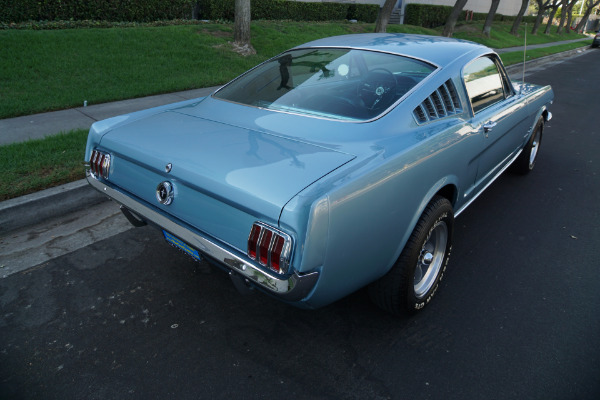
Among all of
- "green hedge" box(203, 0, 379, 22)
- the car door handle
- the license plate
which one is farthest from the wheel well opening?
"green hedge" box(203, 0, 379, 22)

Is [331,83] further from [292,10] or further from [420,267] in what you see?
[292,10]

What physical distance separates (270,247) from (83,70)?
7524 mm

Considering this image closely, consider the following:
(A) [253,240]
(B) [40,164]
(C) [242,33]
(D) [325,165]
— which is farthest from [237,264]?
(C) [242,33]

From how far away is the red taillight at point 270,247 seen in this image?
5.98ft

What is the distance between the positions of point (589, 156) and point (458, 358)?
4.94m

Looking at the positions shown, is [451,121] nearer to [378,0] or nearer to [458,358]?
[458,358]

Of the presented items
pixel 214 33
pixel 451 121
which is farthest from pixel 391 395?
pixel 214 33

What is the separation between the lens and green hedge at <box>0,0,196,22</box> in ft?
31.6

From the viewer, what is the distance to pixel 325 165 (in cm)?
209

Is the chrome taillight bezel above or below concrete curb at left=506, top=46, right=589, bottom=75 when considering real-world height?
below

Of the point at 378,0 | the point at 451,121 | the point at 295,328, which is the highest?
the point at 378,0

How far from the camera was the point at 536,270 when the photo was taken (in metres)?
3.27

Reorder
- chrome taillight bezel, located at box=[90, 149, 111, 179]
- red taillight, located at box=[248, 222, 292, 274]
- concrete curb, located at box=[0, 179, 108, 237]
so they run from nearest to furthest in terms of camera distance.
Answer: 1. red taillight, located at box=[248, 222, 292, 274]
2. chrome taillight bezel, located at box=[90, 149, 111, 179]
3. concrete curb, located at box=[0, 179, 108, 237]

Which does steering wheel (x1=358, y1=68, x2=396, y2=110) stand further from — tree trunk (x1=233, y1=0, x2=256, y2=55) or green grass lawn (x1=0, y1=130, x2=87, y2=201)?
tree trunk (x1=233, y1=0, x2=256, y2=55)
